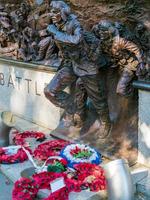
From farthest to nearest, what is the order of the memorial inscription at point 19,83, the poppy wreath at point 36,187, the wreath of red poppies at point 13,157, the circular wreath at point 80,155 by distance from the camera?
the memorial inscription at point 19,83 → the wreath of red poppies at point 13,157 → the circular wreath at point 80,155 → the poppy wreath at point 36,187

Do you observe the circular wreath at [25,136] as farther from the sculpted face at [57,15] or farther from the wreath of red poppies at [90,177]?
the sculpted face at [57,15]

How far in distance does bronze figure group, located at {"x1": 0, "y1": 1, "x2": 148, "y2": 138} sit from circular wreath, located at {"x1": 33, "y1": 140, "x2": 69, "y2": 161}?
1.80ft

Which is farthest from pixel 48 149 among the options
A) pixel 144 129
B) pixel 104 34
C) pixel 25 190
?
pixel 104 34

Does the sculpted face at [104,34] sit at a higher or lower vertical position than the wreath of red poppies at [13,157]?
higher

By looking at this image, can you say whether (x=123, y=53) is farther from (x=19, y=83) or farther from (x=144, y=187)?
(x=19, y=83)

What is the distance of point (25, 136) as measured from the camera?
644 centimetres

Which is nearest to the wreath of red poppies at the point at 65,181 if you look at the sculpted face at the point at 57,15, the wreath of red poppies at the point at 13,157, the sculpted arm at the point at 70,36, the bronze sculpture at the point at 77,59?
the wreath of red poppies at the point at 13,157

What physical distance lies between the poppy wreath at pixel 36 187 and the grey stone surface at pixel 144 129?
1174 mm

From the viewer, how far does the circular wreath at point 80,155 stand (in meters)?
5.02

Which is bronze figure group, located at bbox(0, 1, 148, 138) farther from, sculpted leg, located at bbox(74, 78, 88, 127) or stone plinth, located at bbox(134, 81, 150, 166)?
stone plinth, located at bbox(134, 81, 150, 166)

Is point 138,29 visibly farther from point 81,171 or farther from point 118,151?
point 81,171

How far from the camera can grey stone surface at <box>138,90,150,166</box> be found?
5.05m

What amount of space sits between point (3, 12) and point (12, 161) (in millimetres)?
4781

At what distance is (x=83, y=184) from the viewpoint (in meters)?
4.52
